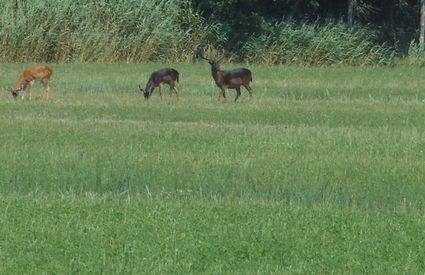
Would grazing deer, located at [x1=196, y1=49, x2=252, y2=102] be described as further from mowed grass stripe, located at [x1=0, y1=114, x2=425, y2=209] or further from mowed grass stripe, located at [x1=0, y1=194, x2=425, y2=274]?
mowed grass stripe, located at [x1=0, y1=194, x2=425, y2=274]

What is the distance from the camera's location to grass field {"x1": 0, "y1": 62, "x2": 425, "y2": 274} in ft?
33.0

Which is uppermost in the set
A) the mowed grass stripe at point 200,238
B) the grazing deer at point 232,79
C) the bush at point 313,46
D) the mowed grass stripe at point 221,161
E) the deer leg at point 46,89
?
the mowed grass stripe at point 200,238

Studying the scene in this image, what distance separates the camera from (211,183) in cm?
1448

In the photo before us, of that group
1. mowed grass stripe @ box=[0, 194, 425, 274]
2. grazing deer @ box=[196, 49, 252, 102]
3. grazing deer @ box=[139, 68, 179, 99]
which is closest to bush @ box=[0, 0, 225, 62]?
grazing deer @ box=[139, 68, 179, 99]

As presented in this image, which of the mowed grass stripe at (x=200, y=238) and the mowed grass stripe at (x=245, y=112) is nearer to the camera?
the mowed grass stripe at (x=200, y=238)

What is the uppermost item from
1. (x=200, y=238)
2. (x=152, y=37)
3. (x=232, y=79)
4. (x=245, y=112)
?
(x=200, y=238)

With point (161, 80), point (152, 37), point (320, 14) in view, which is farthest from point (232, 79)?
point (320, 14)

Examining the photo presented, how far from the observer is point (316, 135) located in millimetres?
18484

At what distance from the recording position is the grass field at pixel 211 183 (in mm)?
10062

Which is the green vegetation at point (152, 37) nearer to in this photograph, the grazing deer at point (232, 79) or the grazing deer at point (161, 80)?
the grazing deer at point (161, 80)

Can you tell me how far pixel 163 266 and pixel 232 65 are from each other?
2652 centimetres

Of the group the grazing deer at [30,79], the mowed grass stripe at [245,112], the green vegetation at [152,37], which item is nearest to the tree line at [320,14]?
the green vegetation at [152,37]

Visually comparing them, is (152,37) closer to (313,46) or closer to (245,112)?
(313,46)

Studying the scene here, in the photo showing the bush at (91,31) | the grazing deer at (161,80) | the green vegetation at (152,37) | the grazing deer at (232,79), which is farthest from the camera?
the green vegetation at (152,37)
